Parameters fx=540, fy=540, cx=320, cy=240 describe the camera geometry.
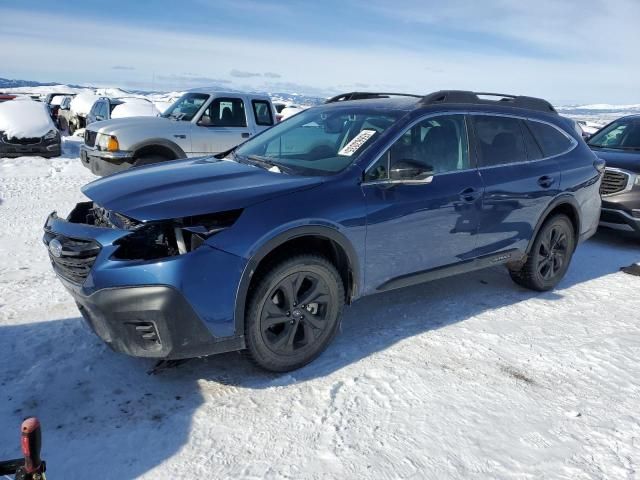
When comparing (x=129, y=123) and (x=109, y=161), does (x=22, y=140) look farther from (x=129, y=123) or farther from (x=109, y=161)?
(x=109, y=161)

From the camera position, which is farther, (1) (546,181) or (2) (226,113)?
(2) (226,113)

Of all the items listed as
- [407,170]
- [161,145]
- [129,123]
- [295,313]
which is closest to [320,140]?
[407,170]

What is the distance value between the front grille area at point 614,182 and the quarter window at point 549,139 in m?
2.61

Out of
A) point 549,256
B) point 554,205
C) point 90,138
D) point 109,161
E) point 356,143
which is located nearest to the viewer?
point 356,143

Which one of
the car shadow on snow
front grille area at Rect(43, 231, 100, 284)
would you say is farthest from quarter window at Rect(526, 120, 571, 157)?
front grille area at Rect(43, 231, 100, 284)

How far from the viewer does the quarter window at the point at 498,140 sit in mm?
4473

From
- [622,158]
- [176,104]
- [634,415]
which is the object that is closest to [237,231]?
[634,415]

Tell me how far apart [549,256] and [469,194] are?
1.56 meters

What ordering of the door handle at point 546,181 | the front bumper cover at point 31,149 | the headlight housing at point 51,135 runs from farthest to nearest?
the headlight housing at point 51,135
the front bumper cover at point 31,149
the door handle at point 546,181

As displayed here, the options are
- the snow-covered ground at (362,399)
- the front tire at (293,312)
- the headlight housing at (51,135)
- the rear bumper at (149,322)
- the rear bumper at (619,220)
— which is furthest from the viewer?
the headlight housing at (51,135)

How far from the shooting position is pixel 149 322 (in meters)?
2.91

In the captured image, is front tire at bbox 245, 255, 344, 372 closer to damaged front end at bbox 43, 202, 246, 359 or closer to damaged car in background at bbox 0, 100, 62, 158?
Answer: damaged front end at bbox 43, 202, 246, 359

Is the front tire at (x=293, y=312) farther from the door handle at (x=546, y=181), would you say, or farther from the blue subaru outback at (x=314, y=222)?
the door handle at (x=546, y=181)

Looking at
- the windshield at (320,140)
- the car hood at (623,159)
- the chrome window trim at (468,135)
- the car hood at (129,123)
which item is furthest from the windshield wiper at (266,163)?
the car hood at (623,159)
